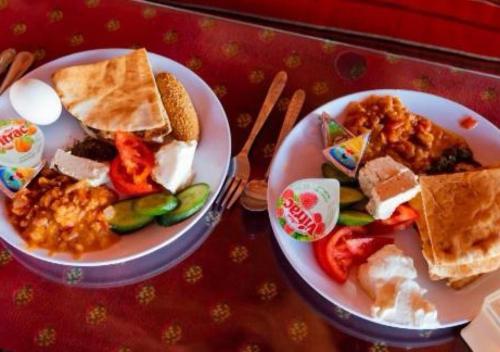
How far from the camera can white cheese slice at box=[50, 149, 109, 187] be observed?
4.64ft

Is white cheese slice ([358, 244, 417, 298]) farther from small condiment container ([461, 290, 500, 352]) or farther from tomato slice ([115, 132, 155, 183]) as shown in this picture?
tomato slice ([115, 132, 155, 183])

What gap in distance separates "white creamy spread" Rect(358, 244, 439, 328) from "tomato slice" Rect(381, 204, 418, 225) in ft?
0.29

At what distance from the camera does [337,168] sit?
57.2 inches

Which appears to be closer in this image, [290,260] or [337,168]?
[290,260]

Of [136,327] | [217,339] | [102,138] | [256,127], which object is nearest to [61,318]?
[136,327]

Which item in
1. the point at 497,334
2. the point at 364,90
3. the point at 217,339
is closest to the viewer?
the point at 497,334

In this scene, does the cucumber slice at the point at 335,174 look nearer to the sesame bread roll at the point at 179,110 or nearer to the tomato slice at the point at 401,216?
the tomato slice at the point at 401,216

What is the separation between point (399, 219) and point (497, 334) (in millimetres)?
352

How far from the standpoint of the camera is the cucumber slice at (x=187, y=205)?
136 cm

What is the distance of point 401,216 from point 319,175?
0.78 ft

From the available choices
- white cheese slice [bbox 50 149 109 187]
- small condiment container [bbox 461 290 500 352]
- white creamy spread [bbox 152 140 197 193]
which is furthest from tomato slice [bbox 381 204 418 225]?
white cheese slice [bbox 50 149 109 187]

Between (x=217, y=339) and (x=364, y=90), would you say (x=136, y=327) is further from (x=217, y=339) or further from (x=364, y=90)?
(x=364, y=90)

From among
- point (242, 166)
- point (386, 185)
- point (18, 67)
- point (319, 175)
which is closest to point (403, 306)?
point (386, 185)

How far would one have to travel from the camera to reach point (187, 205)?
4.49 ft
